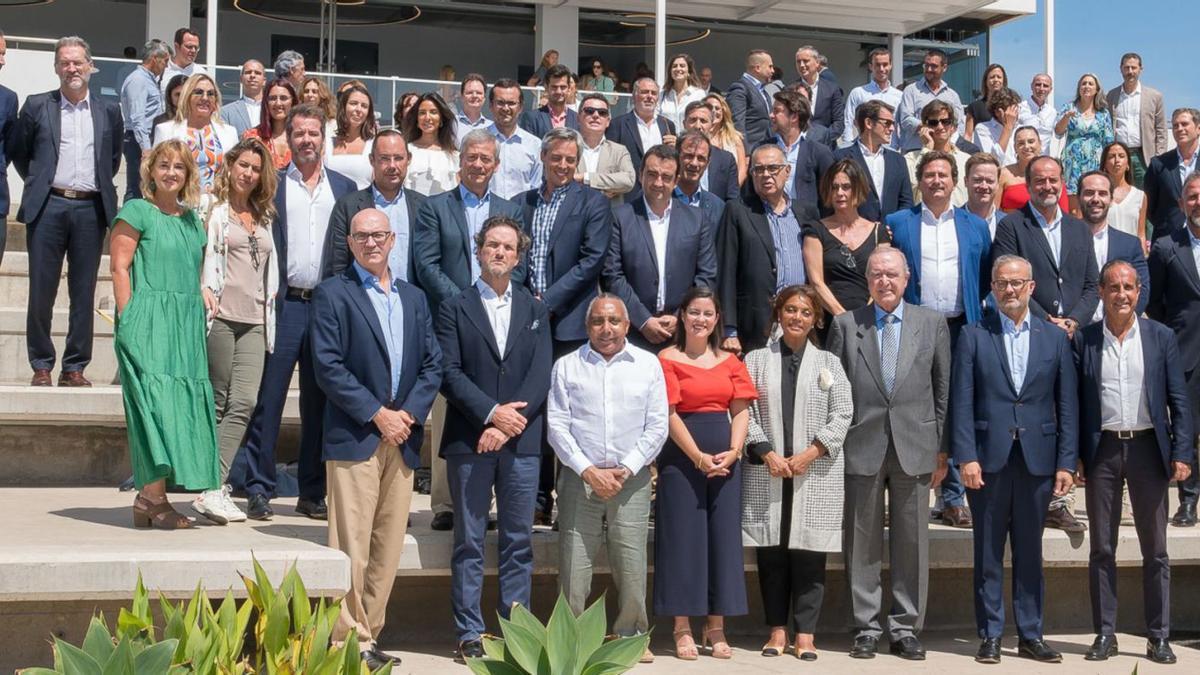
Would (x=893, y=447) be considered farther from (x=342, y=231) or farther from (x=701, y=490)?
(x=342, y=231)

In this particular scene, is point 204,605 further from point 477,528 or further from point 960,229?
point 960,229

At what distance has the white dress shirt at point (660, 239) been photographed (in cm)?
746

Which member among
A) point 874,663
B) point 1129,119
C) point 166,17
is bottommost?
point 874,663

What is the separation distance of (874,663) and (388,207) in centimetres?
321

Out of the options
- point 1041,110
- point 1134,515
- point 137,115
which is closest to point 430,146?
point 137,115

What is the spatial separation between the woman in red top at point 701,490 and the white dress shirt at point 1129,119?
24.8ft

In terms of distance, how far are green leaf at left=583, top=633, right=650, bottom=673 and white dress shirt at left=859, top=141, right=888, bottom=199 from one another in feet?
18.0

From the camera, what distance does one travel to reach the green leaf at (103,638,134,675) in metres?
3.30

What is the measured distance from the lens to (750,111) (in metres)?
11.7

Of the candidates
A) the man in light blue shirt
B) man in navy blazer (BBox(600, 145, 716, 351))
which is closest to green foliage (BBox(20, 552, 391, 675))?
man in navy blazer (BBox(600, 145, 716, 351))

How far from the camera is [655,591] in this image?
6.90 m

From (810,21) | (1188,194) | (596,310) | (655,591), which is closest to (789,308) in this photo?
(596,310)

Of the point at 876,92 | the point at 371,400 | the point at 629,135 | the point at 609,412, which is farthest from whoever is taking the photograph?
the point at 876,92

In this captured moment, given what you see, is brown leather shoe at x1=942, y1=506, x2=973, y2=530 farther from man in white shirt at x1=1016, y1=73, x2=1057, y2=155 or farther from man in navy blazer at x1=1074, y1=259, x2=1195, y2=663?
man in white shirt at x1=1016, y1=73, x2=1057, y2=155
